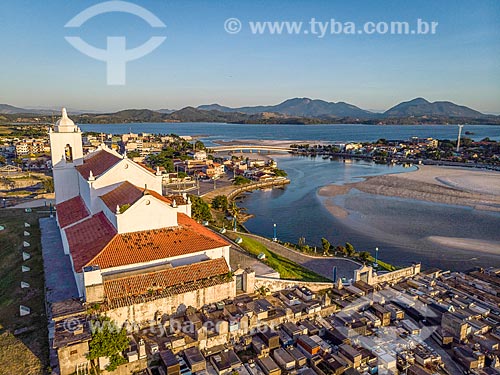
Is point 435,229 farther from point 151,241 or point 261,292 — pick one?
point 151,241

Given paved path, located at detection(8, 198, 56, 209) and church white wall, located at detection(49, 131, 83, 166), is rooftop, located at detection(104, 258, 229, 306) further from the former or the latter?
paved path, located at detection(8, 198, 56, 209)

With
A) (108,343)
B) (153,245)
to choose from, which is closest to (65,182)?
(153,245)

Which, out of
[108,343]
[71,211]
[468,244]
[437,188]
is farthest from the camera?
[437,188]

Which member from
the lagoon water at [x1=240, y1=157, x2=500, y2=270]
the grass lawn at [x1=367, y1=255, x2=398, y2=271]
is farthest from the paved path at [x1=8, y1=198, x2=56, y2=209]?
the grass lawn at [x1=367, y1=255, x2=398, y2=271]

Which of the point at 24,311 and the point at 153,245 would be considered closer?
the point at 24,311

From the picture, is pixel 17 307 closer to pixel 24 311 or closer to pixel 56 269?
pixel 24 311

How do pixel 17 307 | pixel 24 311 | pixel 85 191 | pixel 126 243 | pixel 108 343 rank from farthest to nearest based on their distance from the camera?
pixel 85 191 < pixel 126 243 < pixel 17 307 < pixel 24 311 < pixel 108 343
